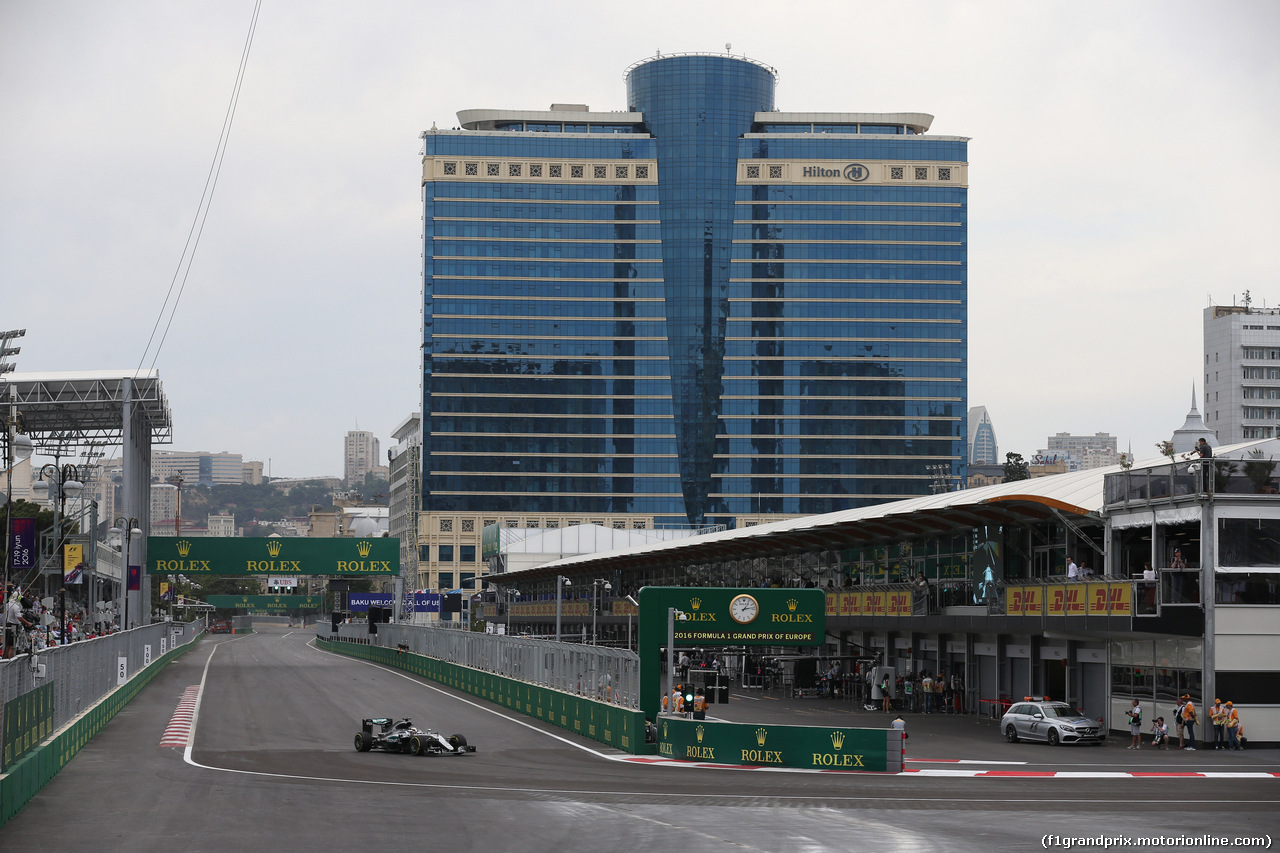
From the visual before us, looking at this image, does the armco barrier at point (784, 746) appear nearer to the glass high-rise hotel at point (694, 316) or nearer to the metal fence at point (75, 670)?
the metal fence at point (75, 670)

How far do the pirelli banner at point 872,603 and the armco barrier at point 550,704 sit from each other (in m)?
14.3

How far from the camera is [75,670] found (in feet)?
108

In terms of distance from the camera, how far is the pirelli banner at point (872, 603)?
51.0m

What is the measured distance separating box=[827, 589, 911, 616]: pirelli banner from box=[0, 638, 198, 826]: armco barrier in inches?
1085

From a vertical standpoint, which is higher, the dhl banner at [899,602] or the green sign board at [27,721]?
the dhl banner at [899,602]

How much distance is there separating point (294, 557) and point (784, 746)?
58.2m

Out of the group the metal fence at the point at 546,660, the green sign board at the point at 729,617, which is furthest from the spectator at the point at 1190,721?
the metal fence at the point at 546,660

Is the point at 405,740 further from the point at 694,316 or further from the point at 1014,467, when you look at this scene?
the point at 694,316

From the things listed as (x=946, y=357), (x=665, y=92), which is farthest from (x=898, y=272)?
(x=665, y=92)

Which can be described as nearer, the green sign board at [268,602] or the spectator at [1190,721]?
the spectator at [1190,721]

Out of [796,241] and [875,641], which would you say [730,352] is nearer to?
[796,241]

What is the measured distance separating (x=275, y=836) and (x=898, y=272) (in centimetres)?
15913

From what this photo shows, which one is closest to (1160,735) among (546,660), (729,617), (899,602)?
(729,617)

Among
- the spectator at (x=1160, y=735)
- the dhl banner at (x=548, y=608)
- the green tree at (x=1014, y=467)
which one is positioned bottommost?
the dhl banner at (x=548, y=608)
